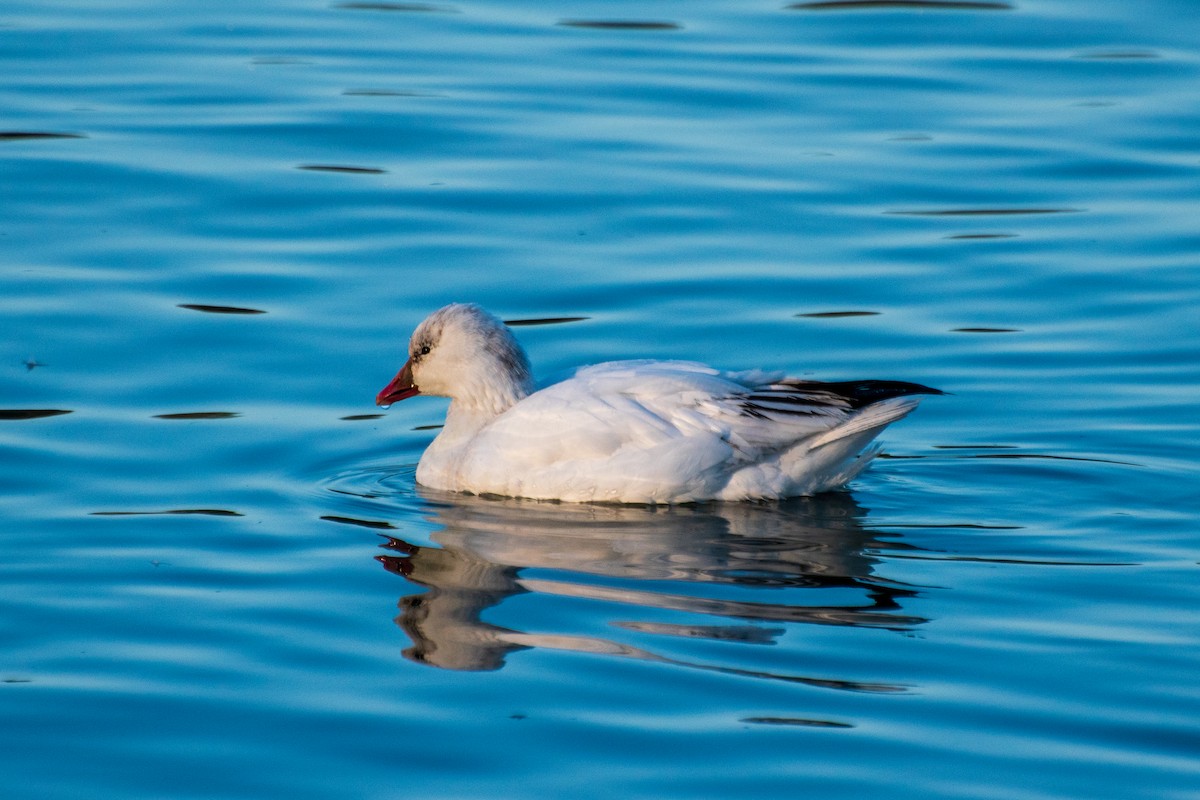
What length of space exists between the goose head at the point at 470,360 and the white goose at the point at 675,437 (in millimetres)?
315

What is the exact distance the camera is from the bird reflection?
721 centimetres

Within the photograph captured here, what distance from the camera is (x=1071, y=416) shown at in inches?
389

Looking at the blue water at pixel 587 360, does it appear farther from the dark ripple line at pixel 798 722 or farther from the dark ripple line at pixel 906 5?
the dark ripple line at pixel 906 5

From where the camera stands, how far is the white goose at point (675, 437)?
8.95 meters

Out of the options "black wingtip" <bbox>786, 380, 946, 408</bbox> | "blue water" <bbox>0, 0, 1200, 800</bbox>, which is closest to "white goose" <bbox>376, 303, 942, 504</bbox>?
"black wingtip" <bbox>786, 380, 946, 408</bbox>

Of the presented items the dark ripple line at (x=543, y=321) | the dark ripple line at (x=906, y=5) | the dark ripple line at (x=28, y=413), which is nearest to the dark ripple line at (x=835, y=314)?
the dark ripple line at (x=543, y=321)

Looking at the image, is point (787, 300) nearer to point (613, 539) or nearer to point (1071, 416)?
point (1071, 416)

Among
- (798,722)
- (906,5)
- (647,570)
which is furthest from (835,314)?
(906,5)

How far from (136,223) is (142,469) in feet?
12.8

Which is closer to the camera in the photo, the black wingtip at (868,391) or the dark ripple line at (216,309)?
the black wingtip at (868,391)

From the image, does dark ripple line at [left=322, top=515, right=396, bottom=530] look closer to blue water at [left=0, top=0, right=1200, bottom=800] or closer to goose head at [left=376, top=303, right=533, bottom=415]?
blue water at [left=0, top=0, right=1200, bottom=800]

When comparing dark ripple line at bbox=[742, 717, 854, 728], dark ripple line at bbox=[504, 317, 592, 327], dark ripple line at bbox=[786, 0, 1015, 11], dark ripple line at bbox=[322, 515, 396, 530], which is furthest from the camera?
dark ripple line at bbox=[786, 0, 1015, 11]

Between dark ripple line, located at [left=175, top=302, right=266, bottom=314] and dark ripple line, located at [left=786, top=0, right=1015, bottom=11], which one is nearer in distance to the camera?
dark ripple line, located at [left=175, top=302, right=266, bottom=314]

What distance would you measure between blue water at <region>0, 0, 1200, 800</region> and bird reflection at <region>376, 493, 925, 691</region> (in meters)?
0.03
